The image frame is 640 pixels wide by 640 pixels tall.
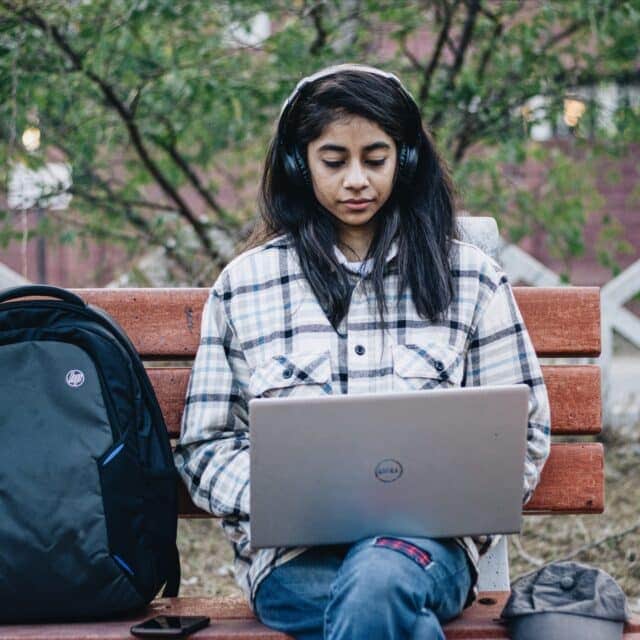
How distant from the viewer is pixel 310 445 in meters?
2.15

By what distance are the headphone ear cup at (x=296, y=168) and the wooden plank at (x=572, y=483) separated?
862 millimetres

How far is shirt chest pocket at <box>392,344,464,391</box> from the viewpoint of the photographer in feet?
8.39

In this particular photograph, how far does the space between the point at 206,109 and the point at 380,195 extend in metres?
2.08

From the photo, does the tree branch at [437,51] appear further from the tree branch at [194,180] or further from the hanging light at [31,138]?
the hanging light at [31,138]

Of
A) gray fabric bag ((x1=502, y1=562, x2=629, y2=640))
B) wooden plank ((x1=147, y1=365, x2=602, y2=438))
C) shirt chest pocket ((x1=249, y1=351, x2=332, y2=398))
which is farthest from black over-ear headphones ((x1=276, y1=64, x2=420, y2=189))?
gray fabric bag ((x1=502, y1=562, x2=629, y2=640))

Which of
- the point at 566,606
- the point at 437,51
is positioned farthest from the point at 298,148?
the point at 437,51

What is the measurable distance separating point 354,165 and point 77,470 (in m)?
0.92

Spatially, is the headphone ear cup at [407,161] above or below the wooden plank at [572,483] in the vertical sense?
above

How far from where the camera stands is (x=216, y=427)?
2.61 metres

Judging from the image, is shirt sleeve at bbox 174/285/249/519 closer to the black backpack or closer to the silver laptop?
the black backpack

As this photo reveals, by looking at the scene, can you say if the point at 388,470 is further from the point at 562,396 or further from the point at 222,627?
the point at 562,396

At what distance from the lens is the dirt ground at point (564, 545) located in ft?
12.8

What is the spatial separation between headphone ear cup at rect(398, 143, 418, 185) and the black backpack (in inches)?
29.8

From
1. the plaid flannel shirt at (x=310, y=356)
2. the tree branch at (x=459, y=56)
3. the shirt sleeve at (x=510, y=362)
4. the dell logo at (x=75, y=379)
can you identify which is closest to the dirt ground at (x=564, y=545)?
the shirt sleeve at (x=510, y=362)
